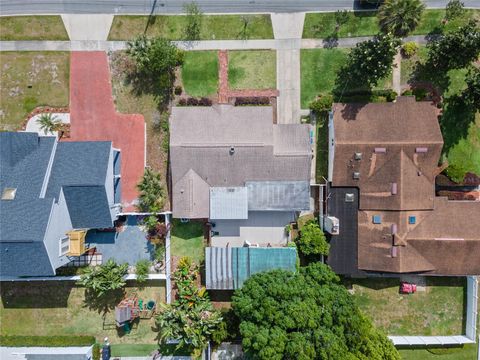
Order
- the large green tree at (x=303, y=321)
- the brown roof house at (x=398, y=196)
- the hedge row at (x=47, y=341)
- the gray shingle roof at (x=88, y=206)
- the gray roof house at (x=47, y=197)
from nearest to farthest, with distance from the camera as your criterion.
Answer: the large green tree at (x=303, y=321), the gray roof house at (x=47, y=197), the gray shingle roof at (x=88, y=206), the brown roof house at (x=398, y=196), the hedge row at (x=47, y=341)

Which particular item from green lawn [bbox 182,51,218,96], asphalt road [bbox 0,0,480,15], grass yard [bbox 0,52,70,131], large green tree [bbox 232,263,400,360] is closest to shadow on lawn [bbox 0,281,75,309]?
grass yard [bbox 0,52,70,131]

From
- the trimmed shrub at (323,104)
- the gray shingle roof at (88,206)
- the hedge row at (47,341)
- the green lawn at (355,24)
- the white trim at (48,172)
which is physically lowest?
the hedge row at (47,341)

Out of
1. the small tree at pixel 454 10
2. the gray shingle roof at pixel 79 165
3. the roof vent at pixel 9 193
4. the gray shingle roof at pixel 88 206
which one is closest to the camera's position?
the roof vent at pixel 9 193

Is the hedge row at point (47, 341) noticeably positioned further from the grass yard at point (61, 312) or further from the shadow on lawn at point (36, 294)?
the shadow on lawn at point (36, 294)

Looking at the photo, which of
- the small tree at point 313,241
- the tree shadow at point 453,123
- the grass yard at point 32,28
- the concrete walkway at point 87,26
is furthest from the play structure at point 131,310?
the tree shadow at point 453,123

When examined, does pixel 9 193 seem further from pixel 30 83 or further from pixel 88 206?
pixel 30 83

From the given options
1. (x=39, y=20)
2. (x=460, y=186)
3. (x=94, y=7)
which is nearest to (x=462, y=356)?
(x=460, y=186)

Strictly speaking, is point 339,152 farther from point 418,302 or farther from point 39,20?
point 39,20

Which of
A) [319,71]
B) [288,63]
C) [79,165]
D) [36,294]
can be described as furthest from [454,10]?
[36,294]
